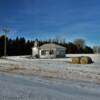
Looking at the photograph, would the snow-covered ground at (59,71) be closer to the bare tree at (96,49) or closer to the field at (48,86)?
the field at (48,86)

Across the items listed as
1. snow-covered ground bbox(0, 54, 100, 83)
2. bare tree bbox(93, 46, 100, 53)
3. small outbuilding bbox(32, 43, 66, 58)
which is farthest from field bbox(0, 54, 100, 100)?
bare tree bbox(93, 46, 100, 53)

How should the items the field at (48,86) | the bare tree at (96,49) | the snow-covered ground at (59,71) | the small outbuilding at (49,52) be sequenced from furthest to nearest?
the bare tree at (96,49) → the small outbuilding at (49,52) → the snow-covered ground at (59,71) → the field at (48,86)

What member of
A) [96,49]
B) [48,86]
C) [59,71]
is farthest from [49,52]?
[96,49]

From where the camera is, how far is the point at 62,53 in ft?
225

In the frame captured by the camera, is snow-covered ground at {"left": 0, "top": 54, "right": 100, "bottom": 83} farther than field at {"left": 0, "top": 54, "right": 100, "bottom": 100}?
Yes

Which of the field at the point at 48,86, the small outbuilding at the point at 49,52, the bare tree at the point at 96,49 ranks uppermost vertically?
the bare tree at the point at 96,49

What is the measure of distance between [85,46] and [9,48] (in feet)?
191

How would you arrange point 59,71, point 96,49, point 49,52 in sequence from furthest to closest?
point 96,49
point 49,52
point 59,71

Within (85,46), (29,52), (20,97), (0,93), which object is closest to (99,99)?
(20,97)

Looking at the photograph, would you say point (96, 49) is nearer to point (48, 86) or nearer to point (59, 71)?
point (59, 71)

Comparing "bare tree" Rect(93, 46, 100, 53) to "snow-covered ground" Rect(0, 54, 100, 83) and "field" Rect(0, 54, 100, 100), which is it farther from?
"field" Rect(0, 54, 100, 100)

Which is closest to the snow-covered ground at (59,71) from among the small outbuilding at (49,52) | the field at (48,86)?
the field at (48,86)

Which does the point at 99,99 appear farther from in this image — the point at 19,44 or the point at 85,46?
the point at 85,46

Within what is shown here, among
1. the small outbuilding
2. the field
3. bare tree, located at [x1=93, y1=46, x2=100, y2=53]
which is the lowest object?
the field
